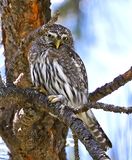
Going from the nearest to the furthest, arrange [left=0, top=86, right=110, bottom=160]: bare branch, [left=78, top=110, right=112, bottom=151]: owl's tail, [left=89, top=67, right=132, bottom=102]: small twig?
1. [left=0, top=86, right=110, bottom=160]: bare branch
2. [left=89, top=67, right=132, bottom=102]: small twig
3. [left=78, top=110, right=112, bottom=151]: owl's tail

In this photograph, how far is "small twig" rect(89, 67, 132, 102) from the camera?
5.13 feet

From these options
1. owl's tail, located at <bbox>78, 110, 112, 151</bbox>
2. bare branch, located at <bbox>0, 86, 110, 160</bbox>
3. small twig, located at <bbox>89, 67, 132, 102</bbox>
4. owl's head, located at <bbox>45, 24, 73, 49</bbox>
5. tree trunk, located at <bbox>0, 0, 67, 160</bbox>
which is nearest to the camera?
bare branch, located at <bbox>0, 86, 110, 160</bbox>

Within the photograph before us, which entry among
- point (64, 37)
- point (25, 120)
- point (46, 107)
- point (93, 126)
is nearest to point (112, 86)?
point (46, 107)

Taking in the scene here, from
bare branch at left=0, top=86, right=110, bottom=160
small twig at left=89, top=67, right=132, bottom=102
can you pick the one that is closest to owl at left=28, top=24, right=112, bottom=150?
small twig at left=89, top=67, right=132, bottom=102

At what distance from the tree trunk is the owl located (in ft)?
0.22

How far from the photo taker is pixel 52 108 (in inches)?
63.0

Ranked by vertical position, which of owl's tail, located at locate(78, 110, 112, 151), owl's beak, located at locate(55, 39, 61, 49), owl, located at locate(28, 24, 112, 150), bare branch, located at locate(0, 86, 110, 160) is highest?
owl's beak, located at locate(55, 39, 61, 49)

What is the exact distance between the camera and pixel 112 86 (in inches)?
66.0

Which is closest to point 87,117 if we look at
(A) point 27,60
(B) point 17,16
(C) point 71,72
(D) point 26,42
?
(C) point 71,72

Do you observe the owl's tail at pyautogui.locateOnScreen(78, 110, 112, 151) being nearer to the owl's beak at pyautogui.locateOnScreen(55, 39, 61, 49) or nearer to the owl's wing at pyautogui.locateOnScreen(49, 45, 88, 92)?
the owl's wing at pyautogui.locateOnScreen(49, 45, 88, 92)

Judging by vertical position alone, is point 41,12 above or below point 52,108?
above

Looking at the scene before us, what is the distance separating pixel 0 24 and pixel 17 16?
12 centimetres

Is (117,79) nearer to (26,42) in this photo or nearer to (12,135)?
(26,42)

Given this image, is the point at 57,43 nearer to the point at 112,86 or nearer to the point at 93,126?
the point at 93,126
